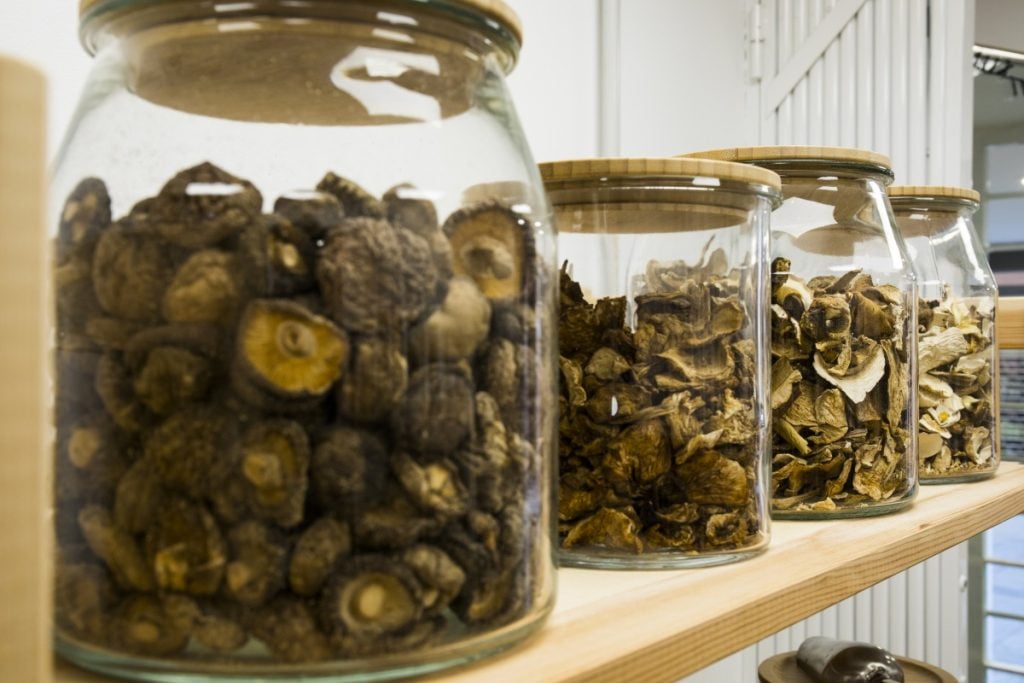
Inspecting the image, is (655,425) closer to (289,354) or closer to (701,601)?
(701,601)

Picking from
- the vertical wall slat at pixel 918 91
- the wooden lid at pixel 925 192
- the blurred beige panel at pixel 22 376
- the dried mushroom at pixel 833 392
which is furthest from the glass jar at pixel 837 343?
the vertical wall slat at pixel 918 91

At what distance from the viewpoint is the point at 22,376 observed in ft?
0.75

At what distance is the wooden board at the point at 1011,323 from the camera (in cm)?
125

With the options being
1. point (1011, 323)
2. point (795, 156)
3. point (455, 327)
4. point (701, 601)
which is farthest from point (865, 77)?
point (455, 327)

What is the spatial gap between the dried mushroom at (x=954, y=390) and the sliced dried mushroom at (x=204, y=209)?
2.23ft

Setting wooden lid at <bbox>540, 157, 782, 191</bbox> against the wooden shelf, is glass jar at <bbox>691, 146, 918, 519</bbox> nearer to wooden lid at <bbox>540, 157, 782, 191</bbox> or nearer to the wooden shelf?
the wooden shelf

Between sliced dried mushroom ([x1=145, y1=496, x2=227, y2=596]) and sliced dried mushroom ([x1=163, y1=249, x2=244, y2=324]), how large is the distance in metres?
0.06

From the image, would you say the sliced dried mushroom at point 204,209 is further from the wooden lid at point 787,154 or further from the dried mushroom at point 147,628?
the wooden lid at point 787,154

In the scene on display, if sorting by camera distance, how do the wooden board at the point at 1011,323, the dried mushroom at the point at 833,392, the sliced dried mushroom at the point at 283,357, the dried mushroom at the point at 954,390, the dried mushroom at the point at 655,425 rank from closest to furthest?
the sliced dried mushroom at the point at 283,357, the dried mushroom at the point at 655,425, the dried mushroom at the point at 833,392, the dried mushroom at the point at 954,390, the wooden board at the point at 1011,323

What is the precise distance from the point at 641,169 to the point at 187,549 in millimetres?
331

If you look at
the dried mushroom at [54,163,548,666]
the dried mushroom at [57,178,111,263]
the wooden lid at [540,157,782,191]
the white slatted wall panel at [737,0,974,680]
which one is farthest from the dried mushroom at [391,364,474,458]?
the white slatted wall panel at [737,0,974,680]

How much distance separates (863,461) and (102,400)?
0.51 metres

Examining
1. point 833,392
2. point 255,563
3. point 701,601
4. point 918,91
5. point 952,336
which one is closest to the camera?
point 255,563

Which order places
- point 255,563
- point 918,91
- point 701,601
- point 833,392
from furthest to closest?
point 918,91 < point 833,392 < point 701,601 < point 255,563
